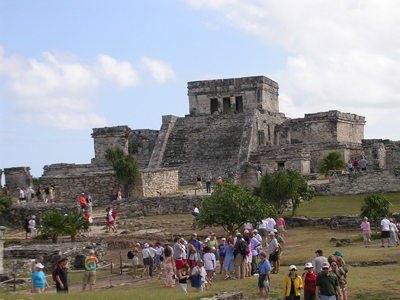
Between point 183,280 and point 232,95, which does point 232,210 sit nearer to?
point 183,280

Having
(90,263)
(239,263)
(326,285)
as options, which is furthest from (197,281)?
(326,285)

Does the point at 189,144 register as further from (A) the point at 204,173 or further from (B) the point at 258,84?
(B) the point at 258,84

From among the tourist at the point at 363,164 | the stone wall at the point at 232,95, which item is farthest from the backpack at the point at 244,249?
the stone wall at the point at 232,95

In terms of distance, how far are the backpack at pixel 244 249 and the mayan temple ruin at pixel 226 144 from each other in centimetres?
1197

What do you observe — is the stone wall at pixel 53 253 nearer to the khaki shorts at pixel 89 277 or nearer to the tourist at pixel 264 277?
the khaki shorts at pixel 89 277

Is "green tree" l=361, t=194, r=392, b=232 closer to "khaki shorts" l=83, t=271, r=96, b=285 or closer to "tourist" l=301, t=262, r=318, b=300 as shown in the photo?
"tourist" l=301, t=262, r=318, b=300

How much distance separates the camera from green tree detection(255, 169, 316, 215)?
64.5 ft

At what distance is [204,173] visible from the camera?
27.7m

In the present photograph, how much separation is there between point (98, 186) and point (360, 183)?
35.3 ft

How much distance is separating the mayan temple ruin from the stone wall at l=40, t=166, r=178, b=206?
4 centimetres

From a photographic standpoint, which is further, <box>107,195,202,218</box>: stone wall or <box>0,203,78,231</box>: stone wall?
<box>107,195,202,218</box>: stone wall

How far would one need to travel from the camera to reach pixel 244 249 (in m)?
11.7

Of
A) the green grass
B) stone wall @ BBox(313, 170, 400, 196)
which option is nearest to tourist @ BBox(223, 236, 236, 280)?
the green grass

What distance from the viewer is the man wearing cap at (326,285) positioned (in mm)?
8234
